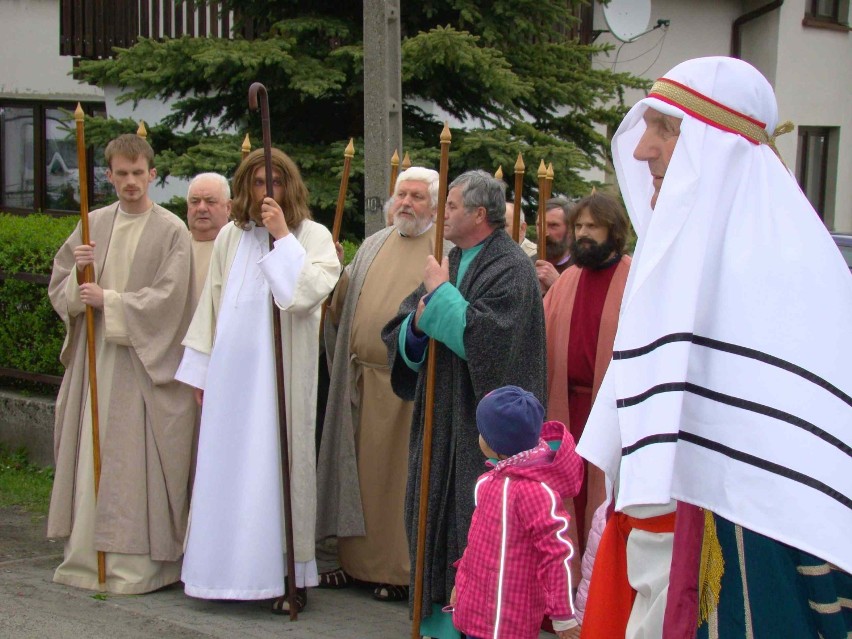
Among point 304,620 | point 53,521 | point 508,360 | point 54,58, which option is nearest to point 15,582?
point 53,521

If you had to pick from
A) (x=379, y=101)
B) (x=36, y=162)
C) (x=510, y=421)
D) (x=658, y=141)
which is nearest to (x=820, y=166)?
(x=36, y=162)

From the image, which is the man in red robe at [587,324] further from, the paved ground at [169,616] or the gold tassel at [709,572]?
the gold tassel at [709,572]

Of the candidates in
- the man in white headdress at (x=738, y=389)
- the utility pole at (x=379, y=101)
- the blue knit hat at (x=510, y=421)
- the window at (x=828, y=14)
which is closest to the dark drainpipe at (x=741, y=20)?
the window at (x=828, y=14)

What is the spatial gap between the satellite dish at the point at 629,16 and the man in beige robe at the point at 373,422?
7.45 metres

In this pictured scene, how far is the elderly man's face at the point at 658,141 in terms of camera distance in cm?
277

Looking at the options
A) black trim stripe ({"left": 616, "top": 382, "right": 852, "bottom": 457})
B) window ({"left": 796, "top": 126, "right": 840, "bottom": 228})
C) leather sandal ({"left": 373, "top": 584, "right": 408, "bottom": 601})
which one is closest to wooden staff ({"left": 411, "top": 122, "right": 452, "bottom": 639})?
leather sandal ({"left": 373, "top": 584, "right": 408, "bottom": 601})

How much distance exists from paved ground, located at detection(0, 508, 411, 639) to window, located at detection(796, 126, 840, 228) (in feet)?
44.9

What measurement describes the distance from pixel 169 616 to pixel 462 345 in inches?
76.4

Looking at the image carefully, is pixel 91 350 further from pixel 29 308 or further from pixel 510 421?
pixel 29 308

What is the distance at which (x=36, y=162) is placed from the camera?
1563 cm

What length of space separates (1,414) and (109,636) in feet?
12.9

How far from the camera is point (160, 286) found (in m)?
5.84

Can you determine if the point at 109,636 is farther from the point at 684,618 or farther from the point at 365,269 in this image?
the point at 684,618

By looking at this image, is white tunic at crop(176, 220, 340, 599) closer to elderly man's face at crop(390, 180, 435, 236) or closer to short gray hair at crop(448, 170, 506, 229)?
elderly man's face at crop(390, 180, 435, 236)
